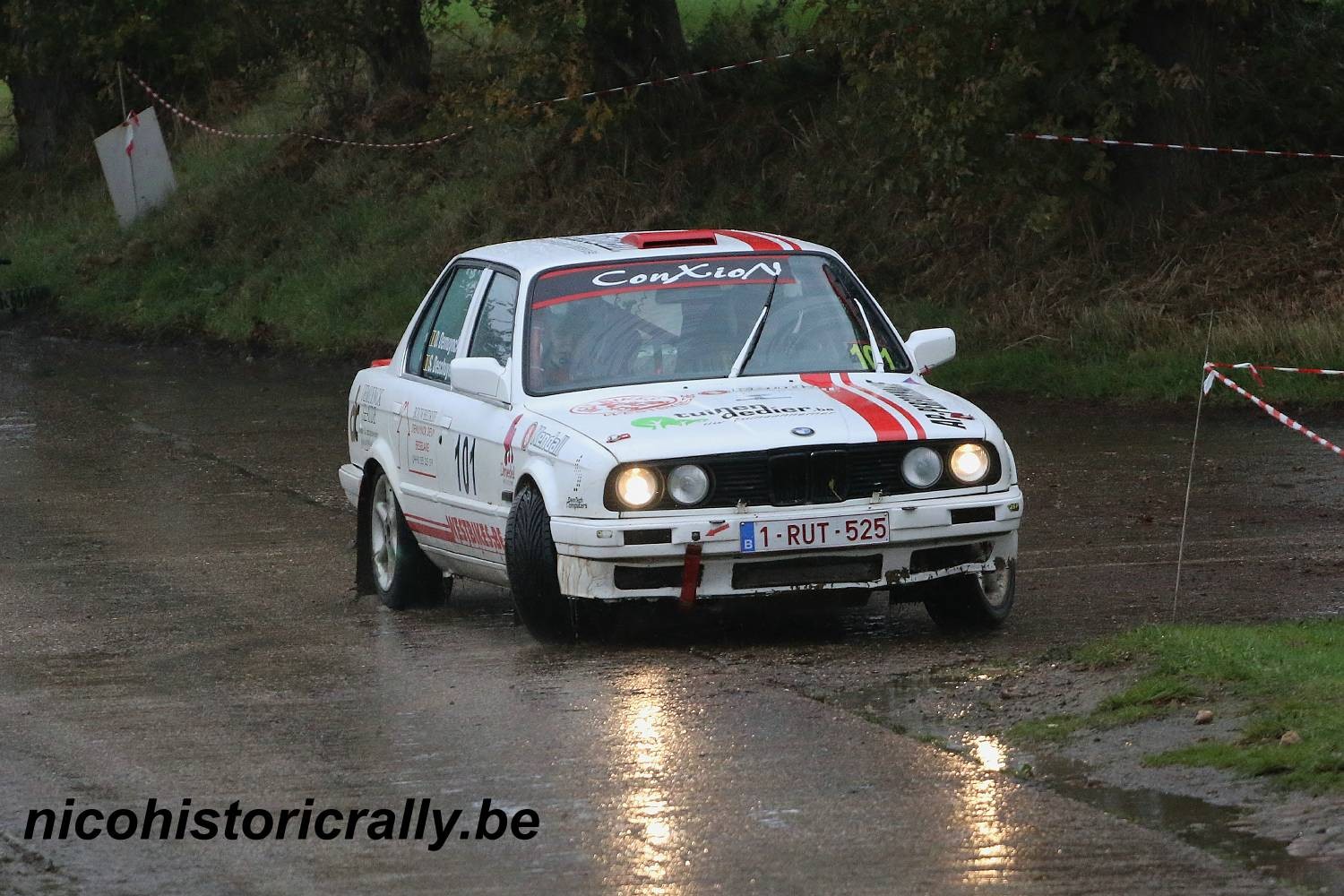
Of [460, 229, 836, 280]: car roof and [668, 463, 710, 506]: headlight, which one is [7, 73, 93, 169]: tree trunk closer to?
[460, 229, 836, 280]: car roof

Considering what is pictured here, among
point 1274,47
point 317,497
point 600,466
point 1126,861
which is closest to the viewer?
point 1126,861

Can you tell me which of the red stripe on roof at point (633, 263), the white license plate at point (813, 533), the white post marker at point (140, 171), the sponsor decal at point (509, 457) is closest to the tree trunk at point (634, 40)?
the white post marker at point (140, 171)

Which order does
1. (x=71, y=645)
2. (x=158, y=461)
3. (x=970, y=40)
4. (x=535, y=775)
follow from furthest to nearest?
(x=970, y=40), (x=158, y=461), (x=71, y=645), (x=535, y=775)

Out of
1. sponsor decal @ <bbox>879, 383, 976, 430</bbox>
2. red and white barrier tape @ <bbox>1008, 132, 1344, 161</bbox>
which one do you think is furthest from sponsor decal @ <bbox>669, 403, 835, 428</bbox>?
red and white barrier tape @ <bbox>1008, 132, 1344, 161</bbox>

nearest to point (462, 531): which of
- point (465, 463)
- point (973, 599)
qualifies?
point (465, 463)

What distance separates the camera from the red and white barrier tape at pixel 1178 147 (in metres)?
19.2

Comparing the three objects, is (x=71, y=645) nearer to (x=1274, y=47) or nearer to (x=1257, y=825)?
(x=1257, y=825)

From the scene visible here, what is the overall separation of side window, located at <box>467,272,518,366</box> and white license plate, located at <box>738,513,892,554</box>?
69.6 inches

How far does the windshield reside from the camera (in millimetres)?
9625

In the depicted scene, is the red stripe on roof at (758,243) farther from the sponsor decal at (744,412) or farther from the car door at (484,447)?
the sponsor decal at (744,412)

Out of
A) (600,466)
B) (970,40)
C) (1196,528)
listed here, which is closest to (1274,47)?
(970,40)

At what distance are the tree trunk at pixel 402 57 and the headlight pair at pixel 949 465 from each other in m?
23.6

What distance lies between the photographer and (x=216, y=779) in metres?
Result: 6.87

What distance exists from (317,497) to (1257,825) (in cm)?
944
